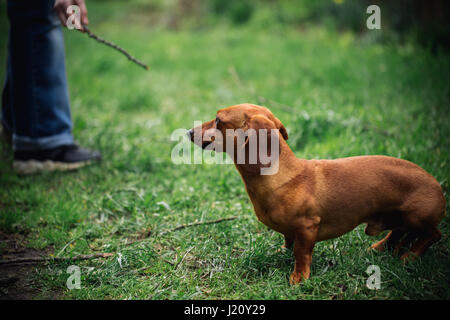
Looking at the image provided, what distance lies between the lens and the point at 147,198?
9.70ft

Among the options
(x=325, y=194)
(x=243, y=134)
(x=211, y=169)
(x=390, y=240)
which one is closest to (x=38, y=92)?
(x=211, y=169)

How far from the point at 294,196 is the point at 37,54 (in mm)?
2635

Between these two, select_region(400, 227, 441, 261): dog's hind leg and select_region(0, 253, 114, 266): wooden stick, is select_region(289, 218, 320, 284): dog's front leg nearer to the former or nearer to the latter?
select_region(400, 227, 441, 261): dog's hind leg

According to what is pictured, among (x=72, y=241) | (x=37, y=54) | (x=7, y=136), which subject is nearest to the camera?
(x=72, y=241)

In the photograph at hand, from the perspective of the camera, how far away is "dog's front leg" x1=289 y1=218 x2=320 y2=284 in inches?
75.8

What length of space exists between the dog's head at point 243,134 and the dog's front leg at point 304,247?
382mm

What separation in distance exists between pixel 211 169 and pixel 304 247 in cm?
164

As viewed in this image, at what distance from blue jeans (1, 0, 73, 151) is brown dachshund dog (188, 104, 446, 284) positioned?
1.98 metres

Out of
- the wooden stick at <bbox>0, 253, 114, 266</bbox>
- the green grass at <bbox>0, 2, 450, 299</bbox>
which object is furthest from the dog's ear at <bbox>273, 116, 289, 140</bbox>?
the wooden stick at <bbox>0, 253, 114, 266</bbox>

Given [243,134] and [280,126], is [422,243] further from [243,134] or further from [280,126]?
[243,134]

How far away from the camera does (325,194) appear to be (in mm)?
1959

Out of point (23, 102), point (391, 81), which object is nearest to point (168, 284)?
point (23, 102)

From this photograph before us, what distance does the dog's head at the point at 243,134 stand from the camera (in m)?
1.83

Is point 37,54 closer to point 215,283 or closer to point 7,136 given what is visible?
point 7,136
